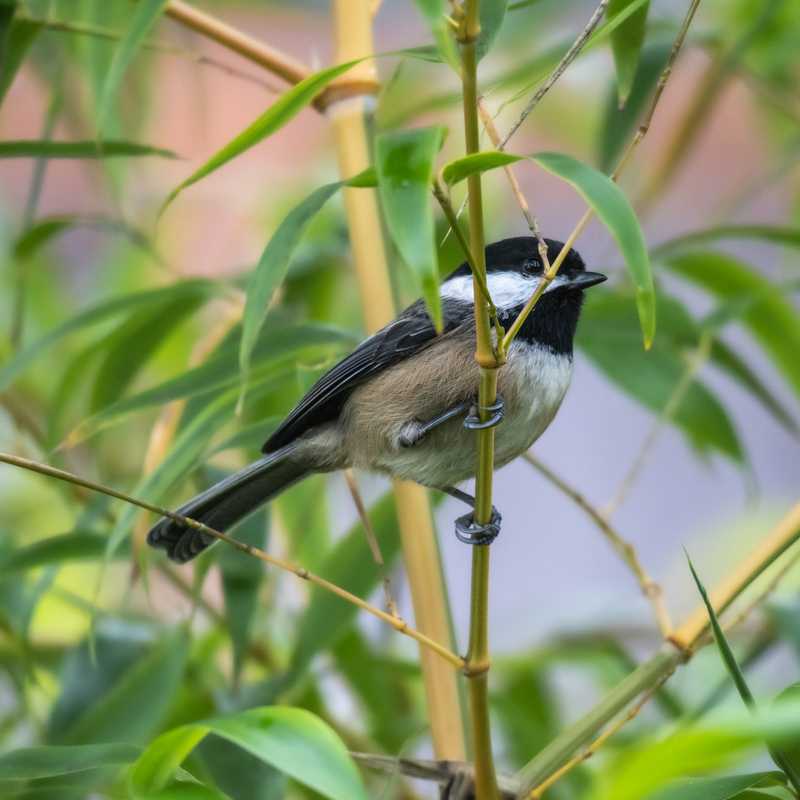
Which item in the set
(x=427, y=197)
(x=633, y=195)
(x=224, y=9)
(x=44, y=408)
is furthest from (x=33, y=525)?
(x=427, y=197)

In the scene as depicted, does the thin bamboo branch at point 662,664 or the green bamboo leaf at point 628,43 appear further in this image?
the green bamboo leaf at point 628,43

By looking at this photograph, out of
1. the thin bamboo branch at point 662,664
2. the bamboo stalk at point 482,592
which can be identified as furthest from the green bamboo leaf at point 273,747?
the thin bamboo branch at point 662,664

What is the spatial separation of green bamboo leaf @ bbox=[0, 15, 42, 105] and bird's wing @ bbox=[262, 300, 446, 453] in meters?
0.46

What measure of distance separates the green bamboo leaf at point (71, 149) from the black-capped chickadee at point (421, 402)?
1.03ft

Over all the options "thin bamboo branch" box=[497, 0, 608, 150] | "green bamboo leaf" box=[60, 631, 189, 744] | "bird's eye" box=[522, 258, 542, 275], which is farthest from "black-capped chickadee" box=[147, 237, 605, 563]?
"thin bamboo branch" box=[497, 0, 608, 150]

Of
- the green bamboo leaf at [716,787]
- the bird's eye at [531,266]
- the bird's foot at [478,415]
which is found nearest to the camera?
the green bamboo leaf at [716,787]

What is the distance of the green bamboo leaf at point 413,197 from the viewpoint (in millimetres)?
694

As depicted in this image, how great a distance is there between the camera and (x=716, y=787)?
858 millimetres

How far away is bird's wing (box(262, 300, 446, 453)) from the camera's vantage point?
4.31ft

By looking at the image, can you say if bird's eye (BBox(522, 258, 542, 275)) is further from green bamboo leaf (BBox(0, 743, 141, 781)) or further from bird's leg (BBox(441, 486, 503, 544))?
green bamboo leaf (BBox(0, 743, 141, 781))

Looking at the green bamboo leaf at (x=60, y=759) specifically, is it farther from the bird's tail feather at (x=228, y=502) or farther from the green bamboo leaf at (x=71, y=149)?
the green bamboo leaf at (x=71, y=149)

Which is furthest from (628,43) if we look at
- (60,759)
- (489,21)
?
(60,759)

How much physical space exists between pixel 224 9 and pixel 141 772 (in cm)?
186

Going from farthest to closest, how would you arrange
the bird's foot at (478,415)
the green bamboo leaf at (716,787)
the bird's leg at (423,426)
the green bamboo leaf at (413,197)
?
the bird's leg at (423,426) < the bird's foot at (478,415) < the green bamboo leaf at (716,787) < the green bamboo leaf at (413,197)
